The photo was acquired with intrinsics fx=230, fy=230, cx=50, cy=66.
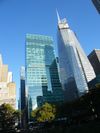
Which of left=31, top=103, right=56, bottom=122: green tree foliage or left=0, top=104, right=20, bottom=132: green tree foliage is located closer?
left=0, top=104, right=20, bottom=132: green tree foliage

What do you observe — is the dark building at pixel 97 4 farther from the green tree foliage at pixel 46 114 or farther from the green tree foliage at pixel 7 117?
the green tree foliage at pixel 7 117

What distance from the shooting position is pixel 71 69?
645 feet

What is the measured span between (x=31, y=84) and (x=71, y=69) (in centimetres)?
3827

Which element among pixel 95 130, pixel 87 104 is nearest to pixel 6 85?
pixel 87 104

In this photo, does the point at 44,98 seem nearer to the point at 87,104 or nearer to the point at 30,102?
the point at 30,102

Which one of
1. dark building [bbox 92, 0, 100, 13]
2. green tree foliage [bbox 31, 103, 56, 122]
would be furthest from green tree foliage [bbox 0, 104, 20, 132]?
dark building [bbox 92, 0, 100, 13]

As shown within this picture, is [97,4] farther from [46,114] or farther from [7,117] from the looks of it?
[7,117]

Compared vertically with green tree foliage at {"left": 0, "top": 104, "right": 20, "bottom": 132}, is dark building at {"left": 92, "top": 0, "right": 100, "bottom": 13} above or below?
above

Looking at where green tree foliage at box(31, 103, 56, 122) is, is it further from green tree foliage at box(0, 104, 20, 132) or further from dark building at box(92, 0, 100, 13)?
dark building at box(92, 0, 100, 13)

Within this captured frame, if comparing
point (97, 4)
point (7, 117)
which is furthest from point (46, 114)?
point (97, 4)

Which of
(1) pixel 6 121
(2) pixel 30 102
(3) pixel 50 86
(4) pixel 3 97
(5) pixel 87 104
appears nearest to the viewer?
(5) pixel 87 104

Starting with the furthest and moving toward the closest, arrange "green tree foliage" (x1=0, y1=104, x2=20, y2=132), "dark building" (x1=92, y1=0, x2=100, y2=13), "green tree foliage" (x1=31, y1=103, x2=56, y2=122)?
"dark building" (x1=92, y1=0, x2=100, y2=13) < "green tree foliage" (x1=31, y1=103, x2=56, y2=122) < "green tree foliage" (x1=0, y1=104, x2=20, y2=132)

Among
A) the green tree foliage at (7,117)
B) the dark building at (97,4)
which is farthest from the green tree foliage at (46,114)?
the dark building at (97,4)

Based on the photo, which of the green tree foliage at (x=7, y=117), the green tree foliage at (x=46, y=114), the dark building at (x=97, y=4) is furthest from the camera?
the dark building at (x=97, y=4)
